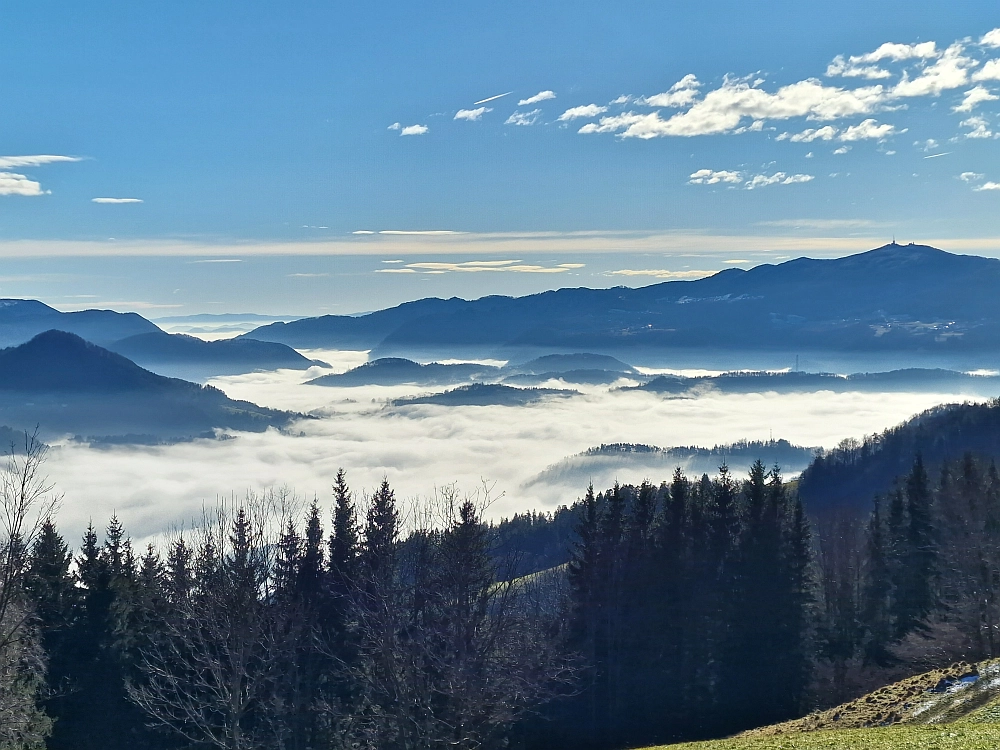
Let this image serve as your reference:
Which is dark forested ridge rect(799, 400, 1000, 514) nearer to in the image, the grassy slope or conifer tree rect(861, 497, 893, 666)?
conifer tree rect(861, 497, 893, 666)

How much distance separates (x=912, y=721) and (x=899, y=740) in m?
7.81

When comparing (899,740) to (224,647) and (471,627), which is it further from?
(224,647)

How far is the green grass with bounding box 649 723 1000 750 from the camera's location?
18.2 m

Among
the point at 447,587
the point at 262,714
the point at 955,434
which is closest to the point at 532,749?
the point at 262,714

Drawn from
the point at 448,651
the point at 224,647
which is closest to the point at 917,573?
the point at 448,651

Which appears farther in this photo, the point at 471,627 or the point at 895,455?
the point at 895,455

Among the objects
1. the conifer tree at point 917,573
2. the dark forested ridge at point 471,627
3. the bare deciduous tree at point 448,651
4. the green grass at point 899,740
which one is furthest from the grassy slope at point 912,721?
the conifer tree at point 917,573

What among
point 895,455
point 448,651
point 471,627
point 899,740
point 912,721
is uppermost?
point 471,627

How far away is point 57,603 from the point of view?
38000 mm

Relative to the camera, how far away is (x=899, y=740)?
1991 cm

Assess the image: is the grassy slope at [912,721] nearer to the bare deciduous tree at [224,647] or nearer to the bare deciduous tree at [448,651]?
the bare deciduous tree at [448,651]

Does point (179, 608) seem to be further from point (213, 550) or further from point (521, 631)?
point (521, 631)

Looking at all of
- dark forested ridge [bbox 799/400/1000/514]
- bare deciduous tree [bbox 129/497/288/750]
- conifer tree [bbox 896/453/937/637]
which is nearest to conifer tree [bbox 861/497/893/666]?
conifer tree [bbox 896/453/937/637]

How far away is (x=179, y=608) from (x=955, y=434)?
15115 cm
